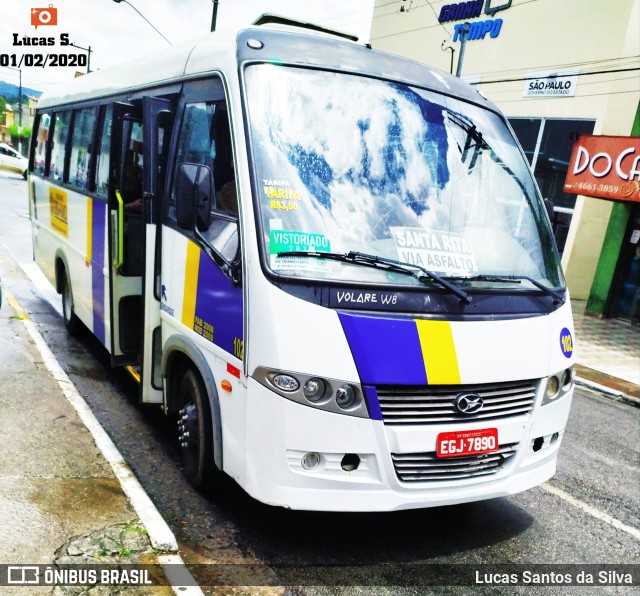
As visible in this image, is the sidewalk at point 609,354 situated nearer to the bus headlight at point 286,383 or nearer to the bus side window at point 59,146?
the bus headlight at point 286,383

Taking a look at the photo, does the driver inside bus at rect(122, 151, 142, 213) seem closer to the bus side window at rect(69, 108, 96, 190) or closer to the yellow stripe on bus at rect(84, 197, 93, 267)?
the yellow stripe on bus at rect(84, 197, 93, 267)

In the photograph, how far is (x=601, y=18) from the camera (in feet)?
49.4

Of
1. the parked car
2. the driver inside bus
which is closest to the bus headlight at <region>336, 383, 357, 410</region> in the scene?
the driver inside bus

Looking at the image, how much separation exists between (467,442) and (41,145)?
7820 millimetres

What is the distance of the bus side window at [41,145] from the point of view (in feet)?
27.9

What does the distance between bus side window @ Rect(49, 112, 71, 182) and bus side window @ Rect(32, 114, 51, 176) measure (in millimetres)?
502

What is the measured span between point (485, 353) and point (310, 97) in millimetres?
1777

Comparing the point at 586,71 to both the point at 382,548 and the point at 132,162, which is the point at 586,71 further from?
the point at 382,548

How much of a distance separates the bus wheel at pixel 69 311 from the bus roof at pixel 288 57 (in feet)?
10.4

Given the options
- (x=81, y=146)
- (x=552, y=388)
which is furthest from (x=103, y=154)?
(x=552, y=388)

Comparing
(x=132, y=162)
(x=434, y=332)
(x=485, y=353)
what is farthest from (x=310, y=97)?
(x=132, y=162)

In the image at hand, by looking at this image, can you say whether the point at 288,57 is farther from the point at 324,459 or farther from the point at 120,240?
the point at 324,459

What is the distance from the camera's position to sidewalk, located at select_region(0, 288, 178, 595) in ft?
10.2

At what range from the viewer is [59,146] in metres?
7.64
